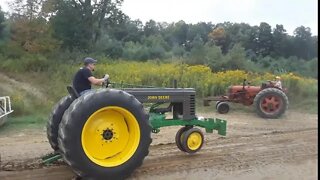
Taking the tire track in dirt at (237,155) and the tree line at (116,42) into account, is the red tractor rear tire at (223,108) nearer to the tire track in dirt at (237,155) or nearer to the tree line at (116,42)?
the tree line at (116,42)

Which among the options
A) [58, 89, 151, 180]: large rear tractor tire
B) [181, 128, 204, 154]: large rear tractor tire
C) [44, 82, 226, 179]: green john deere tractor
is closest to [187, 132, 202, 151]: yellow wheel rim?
[181, 128, 204, 154]: large rear tractor tire

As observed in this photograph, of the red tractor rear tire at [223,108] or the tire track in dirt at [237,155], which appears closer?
the tire track in dirt at [237,155]

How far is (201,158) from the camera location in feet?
23.3

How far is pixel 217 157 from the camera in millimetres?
7211

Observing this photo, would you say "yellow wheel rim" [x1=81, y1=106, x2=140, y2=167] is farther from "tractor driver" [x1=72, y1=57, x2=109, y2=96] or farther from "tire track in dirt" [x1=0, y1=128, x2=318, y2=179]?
"tractor driver" [x1=72, y1=57, x2=109, y2=96]

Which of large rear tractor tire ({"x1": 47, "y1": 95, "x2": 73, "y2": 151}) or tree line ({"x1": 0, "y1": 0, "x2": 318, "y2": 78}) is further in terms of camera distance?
tree line ({"x1": 0, "y1": 0, "x2": 318, "y2": 78})

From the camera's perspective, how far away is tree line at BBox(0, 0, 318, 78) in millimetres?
18062

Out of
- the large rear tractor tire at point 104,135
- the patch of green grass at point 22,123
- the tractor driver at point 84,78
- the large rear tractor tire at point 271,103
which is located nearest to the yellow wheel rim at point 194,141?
the large rear tractor tire at point 104,135

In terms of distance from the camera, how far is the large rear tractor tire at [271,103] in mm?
12734

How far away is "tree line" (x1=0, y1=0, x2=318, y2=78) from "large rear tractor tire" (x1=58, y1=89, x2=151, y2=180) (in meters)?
8.29

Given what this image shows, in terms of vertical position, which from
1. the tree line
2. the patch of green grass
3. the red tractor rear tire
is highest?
the tree line

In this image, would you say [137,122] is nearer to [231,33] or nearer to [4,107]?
[4,107]

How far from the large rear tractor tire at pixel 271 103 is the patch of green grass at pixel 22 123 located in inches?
231

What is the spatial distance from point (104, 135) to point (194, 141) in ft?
6.46
